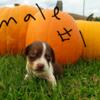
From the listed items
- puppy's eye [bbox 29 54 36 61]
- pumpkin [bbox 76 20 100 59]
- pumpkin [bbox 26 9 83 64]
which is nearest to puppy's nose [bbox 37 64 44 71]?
puppy's eye [bbox 29 54 36 61]

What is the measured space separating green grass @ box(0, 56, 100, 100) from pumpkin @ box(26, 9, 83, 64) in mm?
243

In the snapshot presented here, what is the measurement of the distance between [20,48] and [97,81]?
7.97 feet

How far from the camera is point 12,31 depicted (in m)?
7.61

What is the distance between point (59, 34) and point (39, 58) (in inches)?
68.9

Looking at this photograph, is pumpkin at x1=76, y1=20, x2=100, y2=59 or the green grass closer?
the green grass

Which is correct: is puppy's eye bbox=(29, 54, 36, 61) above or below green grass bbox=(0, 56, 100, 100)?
above

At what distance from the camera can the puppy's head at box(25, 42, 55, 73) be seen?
496 cm

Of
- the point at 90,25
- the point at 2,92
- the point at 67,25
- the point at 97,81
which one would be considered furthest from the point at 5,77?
the point at 90,25

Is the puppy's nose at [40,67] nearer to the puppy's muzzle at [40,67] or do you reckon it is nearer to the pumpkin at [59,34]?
the puppy's muzzle at [40,67]

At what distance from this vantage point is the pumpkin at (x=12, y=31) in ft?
24.8

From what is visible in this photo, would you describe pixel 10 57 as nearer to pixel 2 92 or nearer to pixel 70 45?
pixel 70 45

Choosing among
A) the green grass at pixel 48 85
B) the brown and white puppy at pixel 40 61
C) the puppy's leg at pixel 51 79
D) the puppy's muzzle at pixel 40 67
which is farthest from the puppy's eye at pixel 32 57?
the puppy's leg at pixel 51 79

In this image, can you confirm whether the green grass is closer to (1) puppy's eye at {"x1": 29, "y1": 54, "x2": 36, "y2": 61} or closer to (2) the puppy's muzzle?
(2) the puppy's muzzle

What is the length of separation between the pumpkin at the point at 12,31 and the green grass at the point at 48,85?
90cm
